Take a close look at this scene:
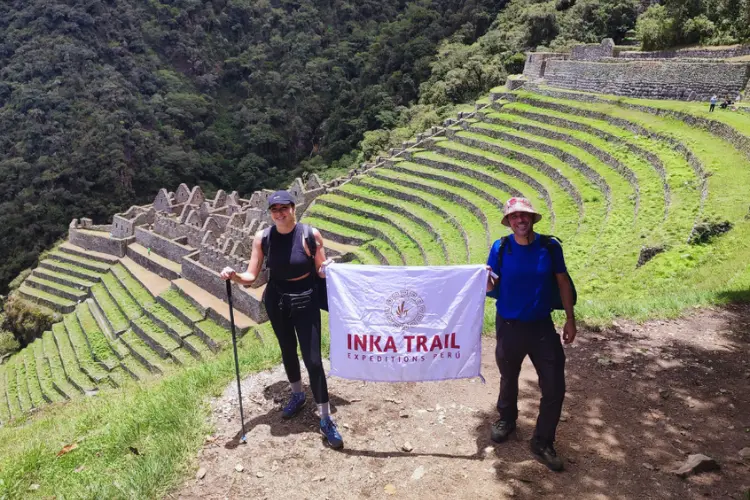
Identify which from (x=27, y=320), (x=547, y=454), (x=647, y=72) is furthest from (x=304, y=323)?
(x=27, y=320)

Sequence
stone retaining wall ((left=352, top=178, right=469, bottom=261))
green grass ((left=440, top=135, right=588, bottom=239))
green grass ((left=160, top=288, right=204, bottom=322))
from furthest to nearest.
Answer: green grass ((left=160, top=288, right=204, bottom=322)) → stone retaining wall ((left=352, top=178, right=469, bottom=261)) → green grass ((left=440, top=135, right=588, bottom=239))

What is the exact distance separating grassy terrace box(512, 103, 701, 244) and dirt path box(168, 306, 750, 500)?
365cm

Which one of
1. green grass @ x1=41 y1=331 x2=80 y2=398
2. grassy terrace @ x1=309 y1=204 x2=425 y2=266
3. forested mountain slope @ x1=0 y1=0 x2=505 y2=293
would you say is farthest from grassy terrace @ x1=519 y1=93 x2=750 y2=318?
forested mountain slope @ x1=0 y1=0 x2=505 y2=293

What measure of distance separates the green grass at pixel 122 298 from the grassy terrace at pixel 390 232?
6676mm

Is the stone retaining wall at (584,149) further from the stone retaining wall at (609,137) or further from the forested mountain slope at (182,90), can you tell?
the forested mountain slope at (182,90)

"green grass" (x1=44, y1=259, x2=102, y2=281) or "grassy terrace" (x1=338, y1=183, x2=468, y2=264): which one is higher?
"grassy terrace" (x1=338, y1=183, x2=468, y2=264)

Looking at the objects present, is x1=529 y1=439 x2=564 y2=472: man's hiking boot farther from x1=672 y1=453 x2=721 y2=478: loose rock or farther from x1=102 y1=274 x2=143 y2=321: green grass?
x1=102 y1=274 x2=143 y2=321: green grass

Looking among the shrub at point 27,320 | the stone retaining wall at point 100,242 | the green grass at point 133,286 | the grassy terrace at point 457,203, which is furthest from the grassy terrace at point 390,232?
the shrub at point 27,320

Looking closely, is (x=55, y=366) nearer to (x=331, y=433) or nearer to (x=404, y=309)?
(x=331, y=433)

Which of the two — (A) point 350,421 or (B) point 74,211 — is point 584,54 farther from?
(B) point 74,211

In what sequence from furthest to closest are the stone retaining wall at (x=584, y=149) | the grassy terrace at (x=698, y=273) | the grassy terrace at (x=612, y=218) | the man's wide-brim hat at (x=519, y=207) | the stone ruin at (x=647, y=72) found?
1. the stone ruin at (x=647, y=72)
2. the stone retaining wall at (x=584, y=149)
3. the grassy terrace at (x=612, y=218)
4. the grassy terrace at (x=698, y=273)
5. the man's wide-brim hat at (x=519, y=207)

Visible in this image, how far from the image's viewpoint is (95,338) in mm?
15500

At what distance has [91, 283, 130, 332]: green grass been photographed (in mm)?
15691

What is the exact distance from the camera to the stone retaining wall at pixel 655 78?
14039mm
